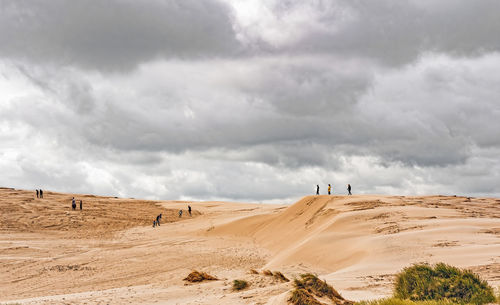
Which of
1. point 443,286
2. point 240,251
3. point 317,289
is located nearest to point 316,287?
point 317,289

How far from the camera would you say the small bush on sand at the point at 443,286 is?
9.14 m

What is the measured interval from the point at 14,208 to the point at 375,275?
4181 cm

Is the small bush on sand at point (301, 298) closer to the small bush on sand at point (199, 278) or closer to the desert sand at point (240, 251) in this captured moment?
the desert sand at point (240, 251)

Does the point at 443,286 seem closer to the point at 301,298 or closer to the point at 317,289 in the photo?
the point at 317,289

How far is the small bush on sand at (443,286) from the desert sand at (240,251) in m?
1.07

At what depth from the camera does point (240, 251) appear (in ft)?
97.1

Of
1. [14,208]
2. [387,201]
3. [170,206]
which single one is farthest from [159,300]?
[170,206]

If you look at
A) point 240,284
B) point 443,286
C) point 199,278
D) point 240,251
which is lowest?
point 240,251

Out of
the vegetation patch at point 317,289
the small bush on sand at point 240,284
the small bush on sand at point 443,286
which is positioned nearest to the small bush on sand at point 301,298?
the vegetation patch at point 317,289

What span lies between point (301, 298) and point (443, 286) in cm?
303

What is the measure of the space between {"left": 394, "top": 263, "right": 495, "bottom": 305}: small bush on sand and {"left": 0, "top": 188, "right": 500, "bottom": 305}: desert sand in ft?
3.51

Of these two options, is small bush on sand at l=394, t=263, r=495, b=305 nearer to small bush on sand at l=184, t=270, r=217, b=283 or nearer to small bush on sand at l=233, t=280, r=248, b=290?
small bush on sand at l=233, t=280, r=248, b=290

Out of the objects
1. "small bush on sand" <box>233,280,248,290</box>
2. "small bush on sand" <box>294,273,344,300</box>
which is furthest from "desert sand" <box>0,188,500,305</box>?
"small bush on sand" <box>294,273,344,300</box>

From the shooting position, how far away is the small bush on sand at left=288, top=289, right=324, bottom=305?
31.2 feet
